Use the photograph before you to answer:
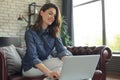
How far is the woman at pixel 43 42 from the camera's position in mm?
1556

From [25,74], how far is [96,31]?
400 centimetres

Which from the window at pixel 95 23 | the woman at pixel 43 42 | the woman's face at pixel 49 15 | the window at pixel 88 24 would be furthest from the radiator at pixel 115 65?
the woman's face at pixel 49 15

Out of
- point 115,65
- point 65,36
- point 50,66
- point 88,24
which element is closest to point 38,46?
point 50,66

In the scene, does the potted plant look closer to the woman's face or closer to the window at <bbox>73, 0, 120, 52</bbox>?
the window at <bbox>73, 0, 120, 52</bbox>

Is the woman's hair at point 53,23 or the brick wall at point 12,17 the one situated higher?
the brick wall at point 12,17

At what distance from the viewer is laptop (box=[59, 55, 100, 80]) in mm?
1207

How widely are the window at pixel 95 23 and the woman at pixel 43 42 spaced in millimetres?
3439

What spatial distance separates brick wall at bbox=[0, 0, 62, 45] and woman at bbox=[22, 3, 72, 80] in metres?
3.78

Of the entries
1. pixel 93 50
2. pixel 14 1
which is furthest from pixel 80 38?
pixel 93 50

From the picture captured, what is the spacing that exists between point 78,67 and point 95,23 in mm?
4342

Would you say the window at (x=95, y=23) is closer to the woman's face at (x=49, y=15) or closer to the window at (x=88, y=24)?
the window at (x=88, y=24)

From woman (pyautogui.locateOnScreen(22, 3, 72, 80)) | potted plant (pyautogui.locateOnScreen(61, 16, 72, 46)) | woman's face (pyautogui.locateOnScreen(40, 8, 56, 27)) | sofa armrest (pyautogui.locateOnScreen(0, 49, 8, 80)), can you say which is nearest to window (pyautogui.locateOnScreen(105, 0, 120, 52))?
potted plant (pyautogui.locateOnScreen(61, 16, 72, 46))

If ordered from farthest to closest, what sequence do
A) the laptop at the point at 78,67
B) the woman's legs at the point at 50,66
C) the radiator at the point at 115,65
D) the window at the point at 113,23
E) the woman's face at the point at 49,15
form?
the window at the point at 113,23 < the radiator at the point at 115,65 < the woman's face at the point at 49,15 < the woman's legs at the point at 50,66 < the laptop at the point at 78,67

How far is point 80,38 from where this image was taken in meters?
6.00
